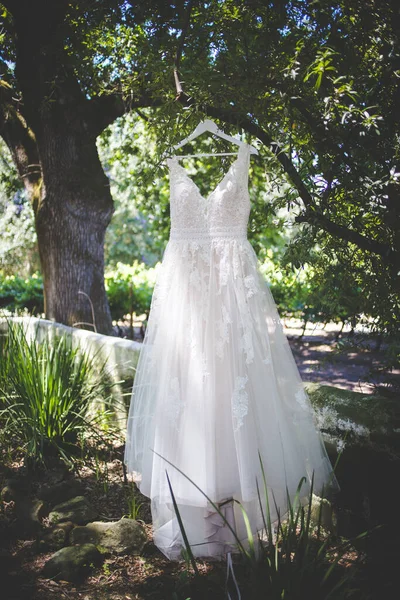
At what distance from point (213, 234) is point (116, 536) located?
1.64 metres

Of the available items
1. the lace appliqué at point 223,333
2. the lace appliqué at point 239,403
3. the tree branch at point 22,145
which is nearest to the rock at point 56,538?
the lace appliqué at point 239,403

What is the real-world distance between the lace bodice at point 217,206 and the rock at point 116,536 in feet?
5.10

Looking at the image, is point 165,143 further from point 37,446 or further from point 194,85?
point 37,446

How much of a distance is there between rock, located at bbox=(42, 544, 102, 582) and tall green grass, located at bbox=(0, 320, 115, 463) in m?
0.84

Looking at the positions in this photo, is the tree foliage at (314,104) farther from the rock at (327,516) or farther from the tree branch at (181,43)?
the rock at (327,516)

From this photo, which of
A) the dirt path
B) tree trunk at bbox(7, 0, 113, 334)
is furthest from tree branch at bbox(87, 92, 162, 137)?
the dirt path

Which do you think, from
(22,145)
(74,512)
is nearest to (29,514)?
(74,512)

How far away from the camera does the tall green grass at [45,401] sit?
341cm

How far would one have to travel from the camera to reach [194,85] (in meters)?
2.43

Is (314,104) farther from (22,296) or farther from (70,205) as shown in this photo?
(22,296)

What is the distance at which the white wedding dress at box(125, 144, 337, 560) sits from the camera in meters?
2.40

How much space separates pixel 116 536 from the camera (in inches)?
102

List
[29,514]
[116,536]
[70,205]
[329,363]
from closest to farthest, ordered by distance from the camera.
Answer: [116,536] → [29,514] → [70,205] → [329,363]

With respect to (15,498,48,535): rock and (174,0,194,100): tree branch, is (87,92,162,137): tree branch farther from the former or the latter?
(15,498,48,535): rock
